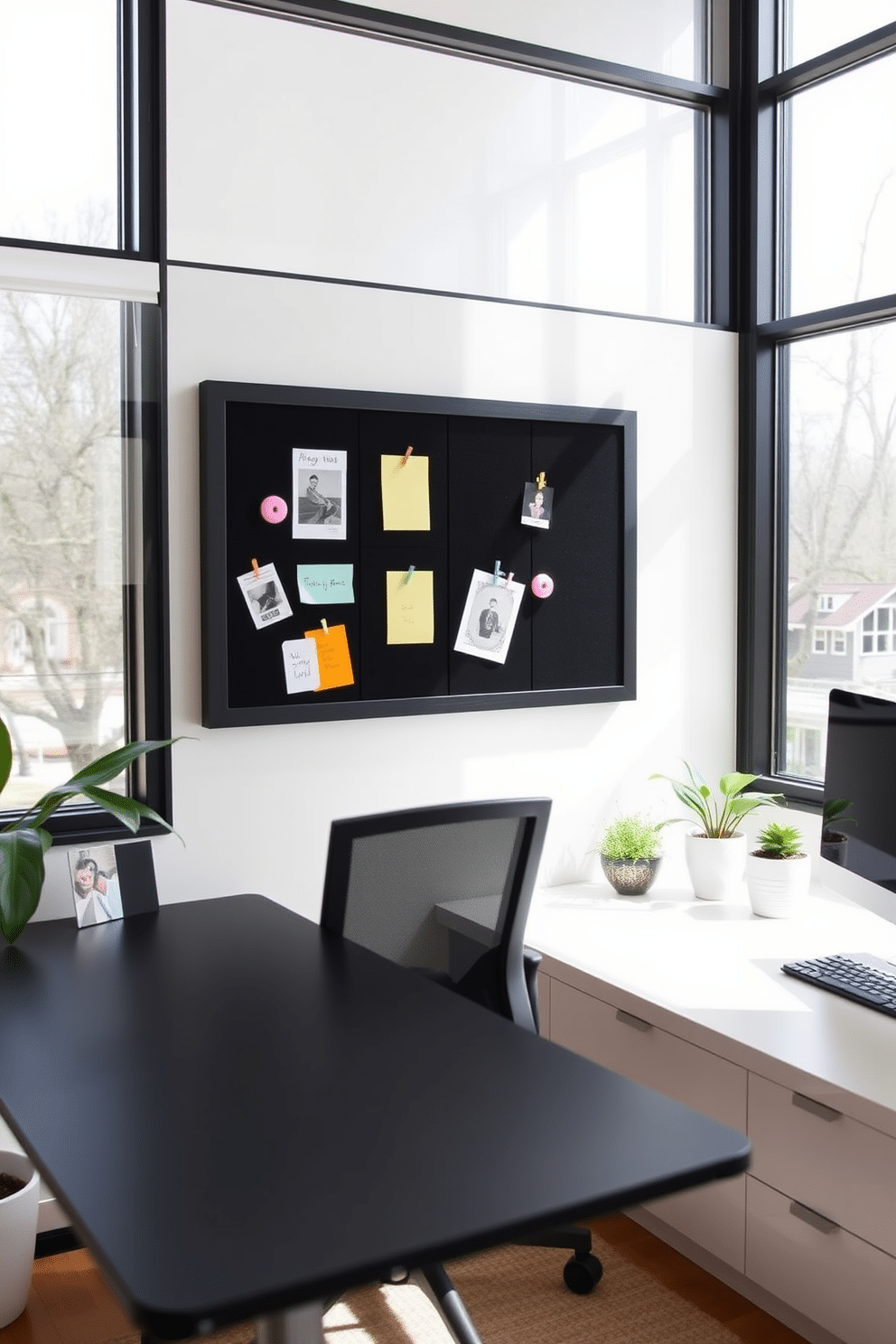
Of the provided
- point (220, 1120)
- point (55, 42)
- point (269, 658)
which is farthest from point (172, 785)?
point (55, 42)

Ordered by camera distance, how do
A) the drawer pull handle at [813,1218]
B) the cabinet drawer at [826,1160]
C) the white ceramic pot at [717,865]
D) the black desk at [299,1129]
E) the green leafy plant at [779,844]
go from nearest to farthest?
1. the black desk at [299,1129]
2. the cabinet drawer at [826,1160]
3. the drawer pull handle at [813,1218]
4. the green leafy plant at [779,844]
5. the white ceramic pot at [717,865]

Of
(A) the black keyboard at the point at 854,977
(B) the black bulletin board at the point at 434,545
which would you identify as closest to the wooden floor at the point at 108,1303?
(A) the black keyboard at the point at 854,977

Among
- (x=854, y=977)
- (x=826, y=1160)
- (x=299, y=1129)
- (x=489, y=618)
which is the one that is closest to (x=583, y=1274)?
(x=826, y=1160)

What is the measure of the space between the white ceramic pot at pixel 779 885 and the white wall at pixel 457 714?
19.3 inches

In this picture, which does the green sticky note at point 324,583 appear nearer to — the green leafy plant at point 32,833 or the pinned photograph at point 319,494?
the pinned photograph at point 319,494

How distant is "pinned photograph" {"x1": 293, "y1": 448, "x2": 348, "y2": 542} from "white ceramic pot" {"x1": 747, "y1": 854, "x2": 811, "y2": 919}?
122 cm

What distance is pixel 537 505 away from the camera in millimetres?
3094

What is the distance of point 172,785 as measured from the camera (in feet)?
8.91

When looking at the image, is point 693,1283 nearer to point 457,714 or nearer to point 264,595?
point 457,714

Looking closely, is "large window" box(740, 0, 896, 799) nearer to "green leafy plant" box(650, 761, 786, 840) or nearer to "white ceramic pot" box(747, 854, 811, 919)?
"green leafy plant" box(650, 761, 786, 840)

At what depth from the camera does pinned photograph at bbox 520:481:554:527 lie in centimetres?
307

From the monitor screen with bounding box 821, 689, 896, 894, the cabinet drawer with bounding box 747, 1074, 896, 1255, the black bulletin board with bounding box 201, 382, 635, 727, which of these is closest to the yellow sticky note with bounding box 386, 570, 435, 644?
the black bulletin board with bounding box 201, 382, 635, 727

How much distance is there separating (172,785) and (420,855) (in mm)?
886

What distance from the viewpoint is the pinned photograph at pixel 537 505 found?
3074mm
